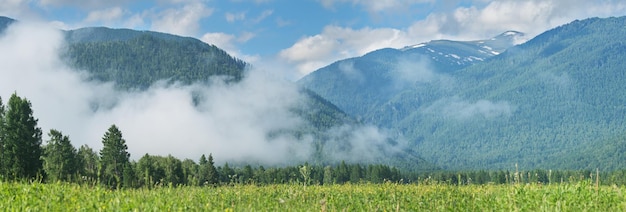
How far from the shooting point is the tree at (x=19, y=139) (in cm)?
5256

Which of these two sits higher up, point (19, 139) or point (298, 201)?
point (19, 139)

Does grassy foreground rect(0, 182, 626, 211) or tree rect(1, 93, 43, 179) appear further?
tree rect(1, 93, 43, 179)

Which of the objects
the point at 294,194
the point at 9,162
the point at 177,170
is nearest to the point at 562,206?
the point at 294,194

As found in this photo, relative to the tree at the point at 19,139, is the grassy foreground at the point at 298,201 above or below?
below

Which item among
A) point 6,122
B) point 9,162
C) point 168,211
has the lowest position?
point 168,211

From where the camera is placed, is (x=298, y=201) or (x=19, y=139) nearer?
(x=298, y=201)

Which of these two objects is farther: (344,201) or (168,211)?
(344,201)

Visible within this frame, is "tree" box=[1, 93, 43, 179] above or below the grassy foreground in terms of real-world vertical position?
above

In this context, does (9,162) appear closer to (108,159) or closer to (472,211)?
(108,159)

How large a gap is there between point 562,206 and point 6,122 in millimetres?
52423

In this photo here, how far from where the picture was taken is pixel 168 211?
10.9 m

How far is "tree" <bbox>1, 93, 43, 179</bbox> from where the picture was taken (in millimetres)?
52562

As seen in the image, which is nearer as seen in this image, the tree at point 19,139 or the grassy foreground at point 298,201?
the grassy foreground at point 298,201

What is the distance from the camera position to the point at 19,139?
53469 mm
